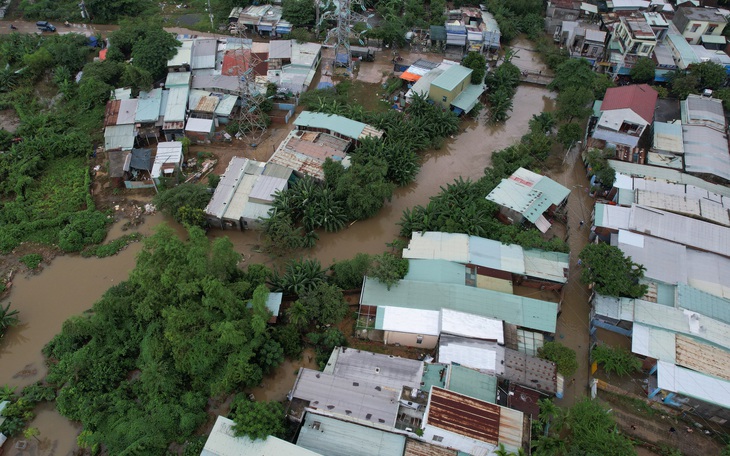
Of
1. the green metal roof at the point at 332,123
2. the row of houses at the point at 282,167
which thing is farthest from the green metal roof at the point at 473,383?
the green metal roof at the point at 332,123

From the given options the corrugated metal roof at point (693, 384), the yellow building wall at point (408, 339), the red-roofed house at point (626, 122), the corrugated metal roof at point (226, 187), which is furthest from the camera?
the red-roofed house at point (626, 122)

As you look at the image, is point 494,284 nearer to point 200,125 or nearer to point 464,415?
point 464,415

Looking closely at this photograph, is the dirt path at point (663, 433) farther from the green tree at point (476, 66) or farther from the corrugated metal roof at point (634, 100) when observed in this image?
the green tree at point (476, 66)

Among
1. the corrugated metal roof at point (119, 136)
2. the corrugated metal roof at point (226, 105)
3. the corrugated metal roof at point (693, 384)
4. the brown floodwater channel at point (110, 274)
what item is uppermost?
the corrugated metal roof at point (226, 105)

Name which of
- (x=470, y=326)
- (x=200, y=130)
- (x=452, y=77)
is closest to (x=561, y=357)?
(x=470, y=326)

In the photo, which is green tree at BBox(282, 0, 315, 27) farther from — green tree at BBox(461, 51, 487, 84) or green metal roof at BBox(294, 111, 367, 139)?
green tree at BBox(461, 51, 487, 84)

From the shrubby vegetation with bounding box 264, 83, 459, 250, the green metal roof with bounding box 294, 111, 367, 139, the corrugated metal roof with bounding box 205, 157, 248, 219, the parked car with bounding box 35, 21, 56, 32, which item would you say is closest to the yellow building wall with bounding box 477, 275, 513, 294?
the shrubby vegetation with bounding box 264, 83, 459, 250
